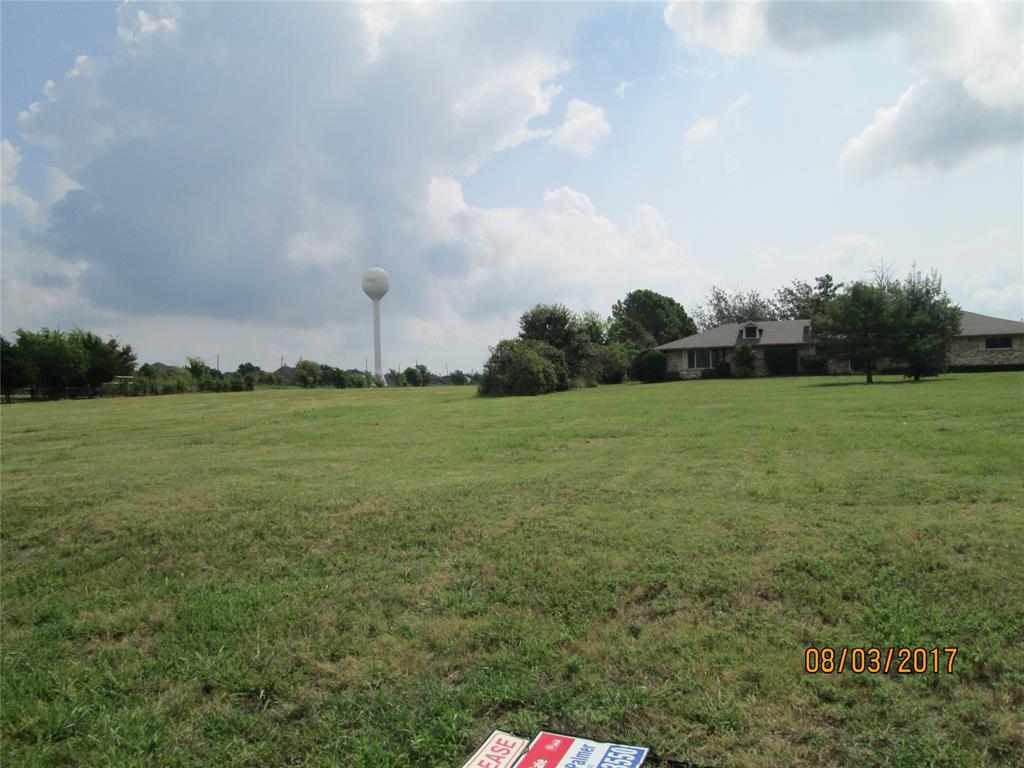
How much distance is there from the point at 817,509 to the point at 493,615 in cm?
313

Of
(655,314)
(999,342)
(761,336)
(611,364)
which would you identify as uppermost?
(655,314)

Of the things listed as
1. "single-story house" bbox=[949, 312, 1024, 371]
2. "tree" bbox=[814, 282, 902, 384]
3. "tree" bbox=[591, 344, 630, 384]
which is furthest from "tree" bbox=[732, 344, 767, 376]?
"tree" bbox=[814, 282, 902, 384]

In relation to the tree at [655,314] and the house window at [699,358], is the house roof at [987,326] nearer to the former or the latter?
the house window at [699,358]

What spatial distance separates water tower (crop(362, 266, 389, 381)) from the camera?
67625 mm

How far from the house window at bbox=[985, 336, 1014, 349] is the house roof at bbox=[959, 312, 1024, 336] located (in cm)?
50

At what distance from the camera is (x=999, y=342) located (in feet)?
117

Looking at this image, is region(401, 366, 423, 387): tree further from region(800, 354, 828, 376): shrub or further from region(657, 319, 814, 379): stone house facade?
region(800, 354, 828, 376): shrub

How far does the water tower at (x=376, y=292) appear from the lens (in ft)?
222

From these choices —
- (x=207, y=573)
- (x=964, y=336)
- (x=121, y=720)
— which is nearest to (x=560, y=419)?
(x=207, y=573)

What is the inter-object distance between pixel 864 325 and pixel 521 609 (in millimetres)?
26443

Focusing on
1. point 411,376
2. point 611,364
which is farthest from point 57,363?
point 611,364

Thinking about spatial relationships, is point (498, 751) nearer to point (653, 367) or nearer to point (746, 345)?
point (653, 367)

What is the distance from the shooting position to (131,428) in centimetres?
1619
